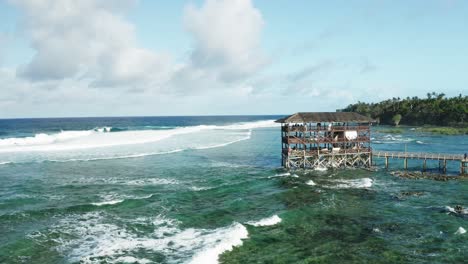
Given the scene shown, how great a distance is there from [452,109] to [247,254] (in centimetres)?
10104

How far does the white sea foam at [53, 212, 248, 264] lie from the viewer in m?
20.9

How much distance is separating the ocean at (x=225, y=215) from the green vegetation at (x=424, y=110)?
213 ft

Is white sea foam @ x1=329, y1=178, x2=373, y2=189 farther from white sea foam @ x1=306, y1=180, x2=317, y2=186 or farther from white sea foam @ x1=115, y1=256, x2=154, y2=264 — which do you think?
white sea foam @ x1=115, y1=256, x2=154, y2=264

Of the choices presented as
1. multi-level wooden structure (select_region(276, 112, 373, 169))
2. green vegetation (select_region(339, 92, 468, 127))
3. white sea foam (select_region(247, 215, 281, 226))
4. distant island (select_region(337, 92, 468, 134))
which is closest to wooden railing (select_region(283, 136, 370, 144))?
multi-level wooden structure (select_region(276, 112, 373, 169))

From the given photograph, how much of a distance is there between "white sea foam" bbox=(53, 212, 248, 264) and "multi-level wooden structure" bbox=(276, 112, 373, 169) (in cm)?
2011

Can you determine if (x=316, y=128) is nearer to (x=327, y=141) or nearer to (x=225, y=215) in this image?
(x=327, y=141)

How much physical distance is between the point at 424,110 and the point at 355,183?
3563 inches

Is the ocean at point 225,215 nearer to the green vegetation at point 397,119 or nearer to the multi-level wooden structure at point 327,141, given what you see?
the multi-level wooden structure at point 327,141

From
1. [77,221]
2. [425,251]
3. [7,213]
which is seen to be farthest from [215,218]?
[7,213]

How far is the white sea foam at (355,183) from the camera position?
36.0m

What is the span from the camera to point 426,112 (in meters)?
115

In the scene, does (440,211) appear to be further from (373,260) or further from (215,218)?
(215,218)

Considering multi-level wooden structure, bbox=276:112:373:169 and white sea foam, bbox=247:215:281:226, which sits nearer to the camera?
white sea foam, bbox=247:215:281:226

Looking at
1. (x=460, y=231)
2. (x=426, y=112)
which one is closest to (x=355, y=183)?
(x=460, y=231)
